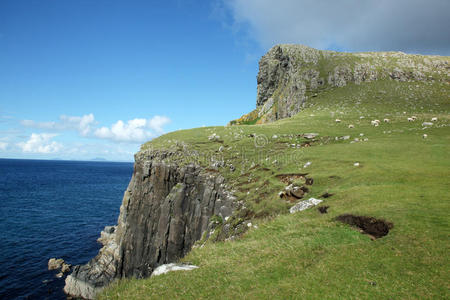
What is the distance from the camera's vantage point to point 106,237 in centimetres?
6031

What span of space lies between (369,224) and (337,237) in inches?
100

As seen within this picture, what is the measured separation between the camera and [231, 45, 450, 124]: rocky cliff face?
267ft

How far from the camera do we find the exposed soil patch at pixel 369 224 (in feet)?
46.7

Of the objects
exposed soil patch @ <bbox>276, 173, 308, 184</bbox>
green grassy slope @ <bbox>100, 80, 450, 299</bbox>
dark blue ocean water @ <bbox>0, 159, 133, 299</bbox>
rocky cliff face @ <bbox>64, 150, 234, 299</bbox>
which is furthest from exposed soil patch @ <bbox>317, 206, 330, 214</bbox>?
dark blue ocean water @ <bbox>0, 159, 133, 299</bbox>

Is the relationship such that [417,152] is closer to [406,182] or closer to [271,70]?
[406,182]

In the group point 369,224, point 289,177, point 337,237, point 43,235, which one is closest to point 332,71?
point 289,177

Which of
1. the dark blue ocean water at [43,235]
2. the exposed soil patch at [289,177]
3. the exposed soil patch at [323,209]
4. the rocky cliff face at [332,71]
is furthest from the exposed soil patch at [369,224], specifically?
the rocky cliff face at [332,71]

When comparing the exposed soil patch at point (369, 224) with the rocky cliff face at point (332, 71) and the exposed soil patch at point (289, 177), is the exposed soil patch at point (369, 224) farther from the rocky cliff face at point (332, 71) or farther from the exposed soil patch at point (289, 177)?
the rocky cliff face at point (332, 71)

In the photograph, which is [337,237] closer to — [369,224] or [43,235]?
[369,224]

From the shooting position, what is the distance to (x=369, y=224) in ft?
49.8

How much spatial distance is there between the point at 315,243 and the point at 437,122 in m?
46.4

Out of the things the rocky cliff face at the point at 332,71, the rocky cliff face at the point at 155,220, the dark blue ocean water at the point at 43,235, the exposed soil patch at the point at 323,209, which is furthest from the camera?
the rocky cliff face at the point at 332,71

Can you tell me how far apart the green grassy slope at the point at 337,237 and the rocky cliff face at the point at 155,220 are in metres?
6.09

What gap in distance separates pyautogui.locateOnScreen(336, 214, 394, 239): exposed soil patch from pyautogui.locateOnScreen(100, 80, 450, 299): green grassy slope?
44 cm
